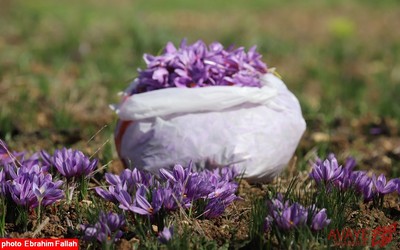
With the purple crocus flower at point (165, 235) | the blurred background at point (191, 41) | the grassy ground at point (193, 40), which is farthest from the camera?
the blurred background at point (191, 41)

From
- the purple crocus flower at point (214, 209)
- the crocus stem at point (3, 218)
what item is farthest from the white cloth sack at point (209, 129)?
the crocus stem at point (3, 218)

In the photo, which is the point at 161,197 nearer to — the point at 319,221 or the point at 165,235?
the point at 165,235

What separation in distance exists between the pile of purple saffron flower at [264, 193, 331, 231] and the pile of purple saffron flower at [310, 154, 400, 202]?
1.28 ft

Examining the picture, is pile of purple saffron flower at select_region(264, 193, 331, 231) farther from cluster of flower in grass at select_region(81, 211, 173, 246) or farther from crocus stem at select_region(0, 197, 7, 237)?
crocus stem at select_region(0, 197, 7, 237)

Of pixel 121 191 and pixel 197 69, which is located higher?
pixel 197 69

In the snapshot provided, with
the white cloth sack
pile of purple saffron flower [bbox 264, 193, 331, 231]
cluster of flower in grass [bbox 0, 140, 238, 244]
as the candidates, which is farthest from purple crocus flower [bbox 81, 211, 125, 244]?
the white cloth sack

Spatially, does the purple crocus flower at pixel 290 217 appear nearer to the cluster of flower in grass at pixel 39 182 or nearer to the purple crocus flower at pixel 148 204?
the purple crocus flower at pixel 148 204

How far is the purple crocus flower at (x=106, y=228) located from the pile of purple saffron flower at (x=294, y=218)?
0.51 meters

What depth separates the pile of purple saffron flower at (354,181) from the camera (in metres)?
2.78

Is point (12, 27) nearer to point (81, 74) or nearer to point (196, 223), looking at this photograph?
point (81, 74)

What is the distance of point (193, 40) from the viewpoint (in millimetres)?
7590

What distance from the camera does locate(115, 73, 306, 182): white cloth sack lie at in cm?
317

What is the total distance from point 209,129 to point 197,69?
32 cm

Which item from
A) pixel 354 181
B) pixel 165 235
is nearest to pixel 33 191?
pixel 165 235
